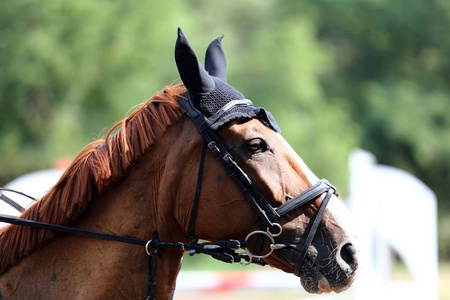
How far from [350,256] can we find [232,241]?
0.62m

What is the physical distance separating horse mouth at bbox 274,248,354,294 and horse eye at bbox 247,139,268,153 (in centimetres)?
55

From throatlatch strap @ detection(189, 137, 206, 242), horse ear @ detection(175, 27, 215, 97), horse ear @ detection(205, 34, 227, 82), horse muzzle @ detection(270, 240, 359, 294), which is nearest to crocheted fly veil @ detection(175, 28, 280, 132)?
horse ear @ detection(175, 27, 215, 97)

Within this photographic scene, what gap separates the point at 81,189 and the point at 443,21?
29.6 metres

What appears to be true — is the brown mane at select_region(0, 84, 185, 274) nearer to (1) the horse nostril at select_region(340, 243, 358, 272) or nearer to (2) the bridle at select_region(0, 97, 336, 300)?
(2) the bridle at select_region(0, 97, 336, 300)

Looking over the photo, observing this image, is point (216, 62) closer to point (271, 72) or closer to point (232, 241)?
point (232, 241)

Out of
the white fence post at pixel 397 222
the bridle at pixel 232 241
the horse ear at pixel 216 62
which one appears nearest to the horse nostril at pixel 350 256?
the bridle at pixel 232 241

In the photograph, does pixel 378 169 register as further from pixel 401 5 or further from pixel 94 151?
pixel 401 5

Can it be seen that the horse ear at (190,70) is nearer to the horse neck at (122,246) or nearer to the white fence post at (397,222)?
the horse neck at (122,246)

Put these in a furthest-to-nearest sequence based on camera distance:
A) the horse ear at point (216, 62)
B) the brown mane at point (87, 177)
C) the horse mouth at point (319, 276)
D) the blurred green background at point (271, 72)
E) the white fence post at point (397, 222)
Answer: the blurred green background at point (271, 72) → the white fence post at point (397, 222) → the horse ear at point (216, 62) → the brown mane at point (87, 177) → the horse mouth at point (319, 276)

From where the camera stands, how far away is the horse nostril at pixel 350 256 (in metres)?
2.80

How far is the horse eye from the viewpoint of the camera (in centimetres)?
287

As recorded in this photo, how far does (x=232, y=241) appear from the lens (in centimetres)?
282

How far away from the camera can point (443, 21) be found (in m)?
28.8

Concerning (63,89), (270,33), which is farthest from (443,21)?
(63,89)
